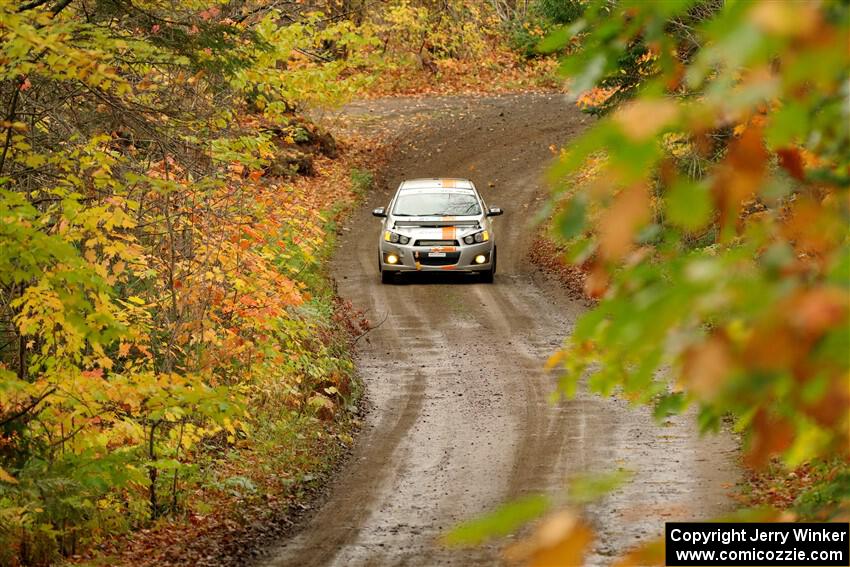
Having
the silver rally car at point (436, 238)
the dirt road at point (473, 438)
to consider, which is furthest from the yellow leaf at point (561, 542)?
the silver rally car at point (436, 238)

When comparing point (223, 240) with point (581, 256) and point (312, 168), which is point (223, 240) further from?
point (312, 168)

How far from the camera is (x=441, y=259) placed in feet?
67.1

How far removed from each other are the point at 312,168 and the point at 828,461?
2364 centimetres

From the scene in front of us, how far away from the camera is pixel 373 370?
15312 mm

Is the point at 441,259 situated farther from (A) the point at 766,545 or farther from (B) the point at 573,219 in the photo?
(B) the point at 573,219

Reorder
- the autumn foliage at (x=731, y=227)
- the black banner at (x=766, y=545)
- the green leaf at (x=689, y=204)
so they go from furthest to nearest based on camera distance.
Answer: the black banner at (x=766, y=545)
the green leaf at (x=689, y=204)
the autumn foliage at (x=731, y=227)

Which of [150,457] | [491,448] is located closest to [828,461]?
[491,448]

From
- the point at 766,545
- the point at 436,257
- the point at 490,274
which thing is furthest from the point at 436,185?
the point at 766,545

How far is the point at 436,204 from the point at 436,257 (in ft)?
3.89

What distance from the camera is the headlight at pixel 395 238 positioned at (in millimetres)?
20438

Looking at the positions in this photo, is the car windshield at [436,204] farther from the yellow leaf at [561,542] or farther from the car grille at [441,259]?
the yellow leaf at [561,542]

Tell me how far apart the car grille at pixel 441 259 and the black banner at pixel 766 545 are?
52.0 ft

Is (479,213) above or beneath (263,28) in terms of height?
beneath

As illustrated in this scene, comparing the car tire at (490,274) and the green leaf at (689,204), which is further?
the car tire at (490,274)
